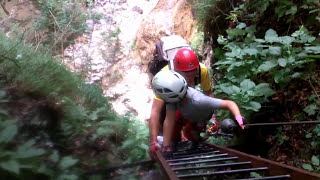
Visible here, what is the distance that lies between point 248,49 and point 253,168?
2315mm

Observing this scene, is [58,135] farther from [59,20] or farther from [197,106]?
[59,20]

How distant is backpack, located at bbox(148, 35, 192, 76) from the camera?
473 cm

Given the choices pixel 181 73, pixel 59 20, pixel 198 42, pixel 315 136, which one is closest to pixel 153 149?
pixel 181 73

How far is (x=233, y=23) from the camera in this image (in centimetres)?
665

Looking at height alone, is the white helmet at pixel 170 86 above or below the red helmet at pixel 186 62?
below

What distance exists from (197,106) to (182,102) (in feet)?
0.53

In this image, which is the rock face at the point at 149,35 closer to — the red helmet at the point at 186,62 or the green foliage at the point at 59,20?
the green foliage at the point at 59,20

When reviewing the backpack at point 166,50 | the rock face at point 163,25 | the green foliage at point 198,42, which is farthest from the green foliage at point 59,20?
the backpack at point 166,50

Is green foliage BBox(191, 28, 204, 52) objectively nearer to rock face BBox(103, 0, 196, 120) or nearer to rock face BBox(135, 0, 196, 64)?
rock face BBox(103, 0, 196, 120)

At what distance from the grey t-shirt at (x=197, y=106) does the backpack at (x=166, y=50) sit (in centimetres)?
108

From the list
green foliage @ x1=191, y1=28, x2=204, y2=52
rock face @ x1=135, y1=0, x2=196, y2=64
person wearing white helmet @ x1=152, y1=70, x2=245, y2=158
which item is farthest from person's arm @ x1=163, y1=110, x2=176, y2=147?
rock face @ x1=135, y1=0, x2=196, y2=64

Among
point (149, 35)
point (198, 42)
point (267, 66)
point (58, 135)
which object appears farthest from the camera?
point (149, 35)

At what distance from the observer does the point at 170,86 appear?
3.34m

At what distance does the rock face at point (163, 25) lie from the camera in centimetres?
1182
